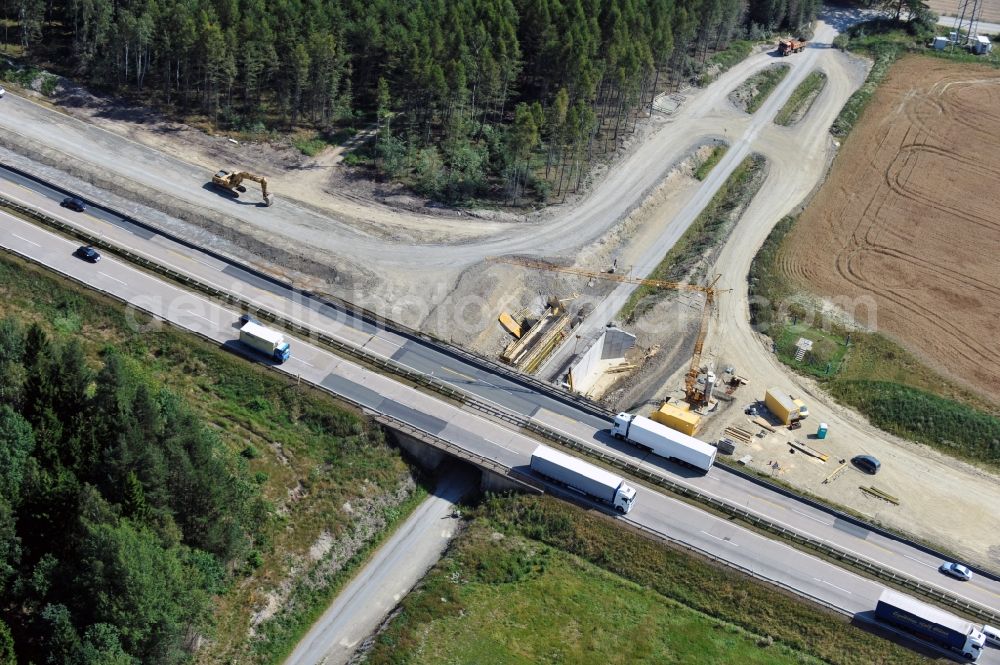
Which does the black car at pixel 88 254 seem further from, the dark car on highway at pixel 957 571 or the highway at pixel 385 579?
the dark car on highway at pixel 957 571

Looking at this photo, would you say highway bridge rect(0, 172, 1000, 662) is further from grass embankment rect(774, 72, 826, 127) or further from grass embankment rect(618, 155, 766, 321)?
grass embankment rect(774, 72, 826, 127)

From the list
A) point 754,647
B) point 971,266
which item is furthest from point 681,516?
point 971,266

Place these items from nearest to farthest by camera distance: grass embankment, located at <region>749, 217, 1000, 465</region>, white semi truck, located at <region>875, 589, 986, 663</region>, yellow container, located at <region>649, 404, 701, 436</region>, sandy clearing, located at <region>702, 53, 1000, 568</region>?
white semi truck, located at <region>875, 589, 986, 663</region> → sandy clearing, located at <region>702, 53, 1000, 568</region> → yellow container, located at <region>649, 404, 701, 436</region> → grass embankment, located at <region>749, 217, 1000, 465</region>

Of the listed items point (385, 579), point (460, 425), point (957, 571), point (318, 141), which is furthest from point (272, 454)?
point (957, 571)

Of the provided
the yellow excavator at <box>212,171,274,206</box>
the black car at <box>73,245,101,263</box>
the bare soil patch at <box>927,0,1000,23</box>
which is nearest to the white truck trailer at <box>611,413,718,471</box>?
the yellow excavator at <box>212,171,274,206</box>

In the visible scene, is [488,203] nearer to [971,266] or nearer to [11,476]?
[971,266]

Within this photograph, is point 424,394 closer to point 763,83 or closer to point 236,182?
point 236,182
